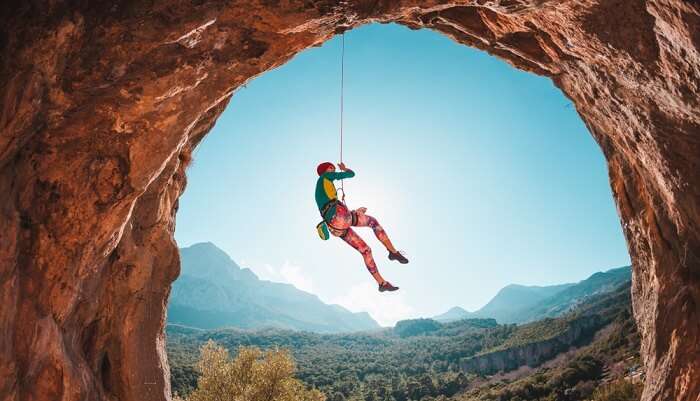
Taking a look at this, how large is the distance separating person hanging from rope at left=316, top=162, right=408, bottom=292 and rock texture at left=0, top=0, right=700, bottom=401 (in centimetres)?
368

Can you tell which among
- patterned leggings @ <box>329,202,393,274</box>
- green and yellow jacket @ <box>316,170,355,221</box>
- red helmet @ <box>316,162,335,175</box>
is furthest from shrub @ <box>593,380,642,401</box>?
red helmet @ <box>316,162,335,175</box>

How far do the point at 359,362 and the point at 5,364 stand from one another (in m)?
85.5

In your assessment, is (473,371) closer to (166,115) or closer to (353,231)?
(353,231)

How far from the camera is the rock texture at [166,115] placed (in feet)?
Answer: 15.5

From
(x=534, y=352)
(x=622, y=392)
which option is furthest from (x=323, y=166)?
(x=534, y=352)

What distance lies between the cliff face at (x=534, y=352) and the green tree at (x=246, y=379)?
51.0 metres

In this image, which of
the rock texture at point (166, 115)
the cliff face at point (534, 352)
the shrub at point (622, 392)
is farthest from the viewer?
the cliff face at point (534, 352)

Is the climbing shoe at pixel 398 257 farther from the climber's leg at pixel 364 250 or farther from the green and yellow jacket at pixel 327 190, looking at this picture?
the green and yellow jacket at pixel 327 190

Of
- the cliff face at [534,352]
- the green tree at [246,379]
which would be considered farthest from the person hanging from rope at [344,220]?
the cliff face at [534,352]

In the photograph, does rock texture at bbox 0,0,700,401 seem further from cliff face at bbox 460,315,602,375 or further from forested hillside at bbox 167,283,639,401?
cliff face at bbox 460,315,602,375

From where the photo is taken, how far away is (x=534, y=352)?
206 ft

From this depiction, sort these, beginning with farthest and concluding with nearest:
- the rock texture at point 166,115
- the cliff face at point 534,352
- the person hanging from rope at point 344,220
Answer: the cliff face at point 534,352, the person hanging from rope at point 344,220, the rock texture at point 166,115

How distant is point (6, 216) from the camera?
16.9 ft

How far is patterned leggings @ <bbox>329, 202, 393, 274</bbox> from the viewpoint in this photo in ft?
33.5
